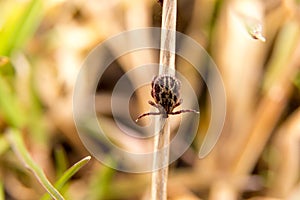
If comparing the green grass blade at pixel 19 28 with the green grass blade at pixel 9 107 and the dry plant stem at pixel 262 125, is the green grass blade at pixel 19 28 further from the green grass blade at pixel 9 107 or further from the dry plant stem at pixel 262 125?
the dry plant stem at pixel 262 125

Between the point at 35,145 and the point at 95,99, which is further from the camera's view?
the point at 95,99

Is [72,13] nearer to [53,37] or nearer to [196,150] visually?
[53,37]

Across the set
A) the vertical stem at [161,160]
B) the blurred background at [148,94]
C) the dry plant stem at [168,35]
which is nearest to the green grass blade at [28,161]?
the blurred background at [148,94]

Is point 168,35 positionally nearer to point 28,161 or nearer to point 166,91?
point 166,91

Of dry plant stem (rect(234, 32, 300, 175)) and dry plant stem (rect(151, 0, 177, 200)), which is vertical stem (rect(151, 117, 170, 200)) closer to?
dry plant stem (rect(151, 0, 177, 200))

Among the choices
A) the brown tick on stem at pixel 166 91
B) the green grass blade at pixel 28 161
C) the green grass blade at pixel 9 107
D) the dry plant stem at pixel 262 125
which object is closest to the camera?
the brown tick on stem at pixel 166 91

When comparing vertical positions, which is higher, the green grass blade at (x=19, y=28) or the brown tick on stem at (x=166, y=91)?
the green grass blade at (x=19, y=28)

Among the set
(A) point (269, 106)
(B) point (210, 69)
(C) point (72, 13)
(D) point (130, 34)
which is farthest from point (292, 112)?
(C) point (72, 13)
